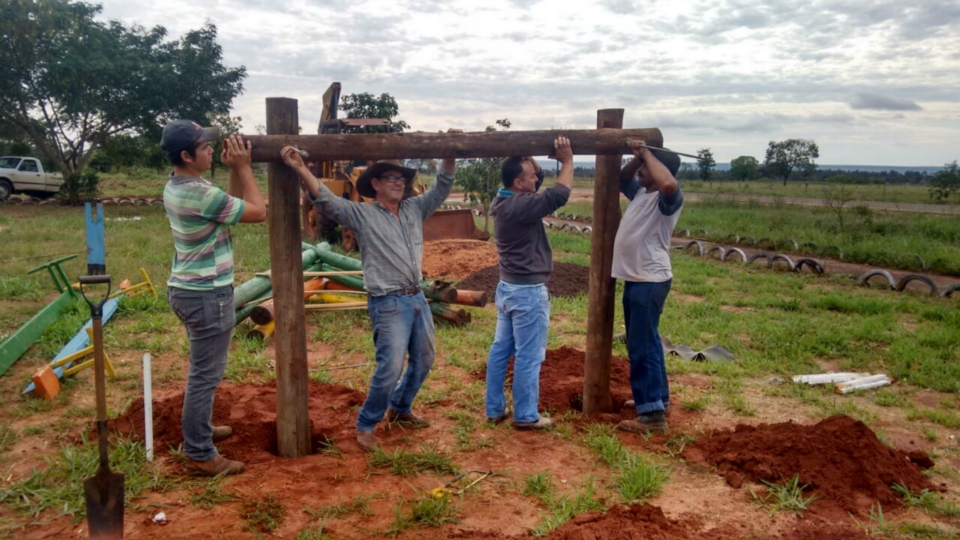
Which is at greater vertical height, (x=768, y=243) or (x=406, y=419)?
(x=768, y=243)

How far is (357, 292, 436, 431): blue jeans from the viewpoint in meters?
3.97

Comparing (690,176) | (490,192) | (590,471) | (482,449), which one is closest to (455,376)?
(482,449)

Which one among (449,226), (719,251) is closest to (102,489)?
(449,226)

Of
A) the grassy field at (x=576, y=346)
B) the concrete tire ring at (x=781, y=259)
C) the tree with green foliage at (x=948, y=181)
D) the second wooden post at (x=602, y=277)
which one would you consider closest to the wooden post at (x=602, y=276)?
the second wooden post at (x=602, y=277)

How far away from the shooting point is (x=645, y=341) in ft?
14.2

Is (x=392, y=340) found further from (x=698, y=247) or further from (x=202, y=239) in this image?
(x=698, y=247)

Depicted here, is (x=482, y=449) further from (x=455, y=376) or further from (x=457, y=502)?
(x=455, y=376)

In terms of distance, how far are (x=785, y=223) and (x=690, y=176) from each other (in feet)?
208

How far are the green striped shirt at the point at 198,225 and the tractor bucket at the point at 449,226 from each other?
9.16 meters

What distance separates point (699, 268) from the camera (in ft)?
37.3

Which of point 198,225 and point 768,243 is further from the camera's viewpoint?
point 768,243

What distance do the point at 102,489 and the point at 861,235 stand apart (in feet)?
52.2

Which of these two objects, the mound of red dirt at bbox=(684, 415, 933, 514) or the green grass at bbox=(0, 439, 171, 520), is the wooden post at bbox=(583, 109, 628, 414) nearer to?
the mound of red dirt at bbox=(684, 415, 933, 514)

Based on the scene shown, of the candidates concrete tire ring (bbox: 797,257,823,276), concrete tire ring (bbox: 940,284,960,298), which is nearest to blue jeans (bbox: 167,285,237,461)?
concrete tire ring (bbox: 940,284,960,298)
